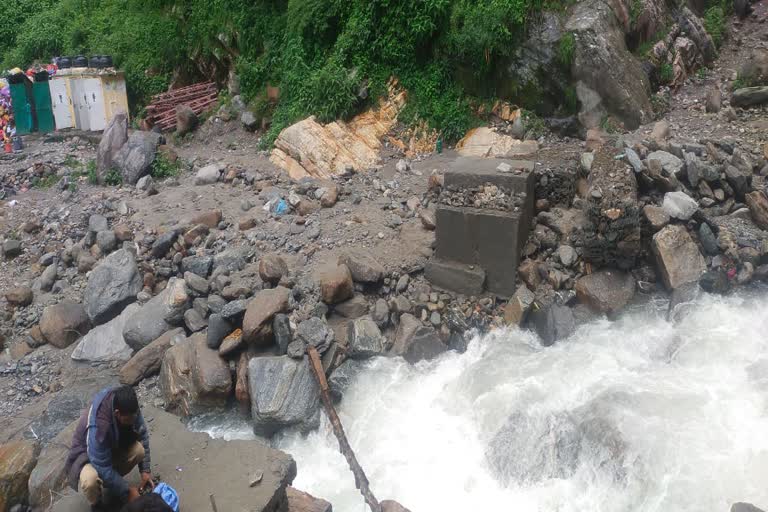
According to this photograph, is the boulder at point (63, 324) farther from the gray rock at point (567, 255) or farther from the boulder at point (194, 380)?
the gray rock at point (567, 255)

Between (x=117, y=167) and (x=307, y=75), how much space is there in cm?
369

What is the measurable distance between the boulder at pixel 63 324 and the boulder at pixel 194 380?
1832 millimetres

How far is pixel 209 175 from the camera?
33.2 ft

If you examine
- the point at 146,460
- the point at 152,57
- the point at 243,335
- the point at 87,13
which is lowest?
the point at 87,13

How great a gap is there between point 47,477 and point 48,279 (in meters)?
4.08

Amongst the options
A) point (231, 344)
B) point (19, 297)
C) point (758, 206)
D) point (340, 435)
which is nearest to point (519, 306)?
point (340, 435)

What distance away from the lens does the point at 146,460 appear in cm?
426

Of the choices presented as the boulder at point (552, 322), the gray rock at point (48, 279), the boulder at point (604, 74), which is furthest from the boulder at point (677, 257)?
the gray rock at point (48, 279)

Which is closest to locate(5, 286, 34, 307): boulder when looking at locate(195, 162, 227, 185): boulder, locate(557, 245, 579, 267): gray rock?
locate(195, 162, 227, 185): boulder

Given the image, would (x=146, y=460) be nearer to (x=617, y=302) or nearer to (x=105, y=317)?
(x=105, y=317)

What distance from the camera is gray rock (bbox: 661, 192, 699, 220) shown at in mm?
6879

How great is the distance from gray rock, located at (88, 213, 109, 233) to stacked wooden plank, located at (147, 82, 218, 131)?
14.4 ft

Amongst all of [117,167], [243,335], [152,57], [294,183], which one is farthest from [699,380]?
[152,57]

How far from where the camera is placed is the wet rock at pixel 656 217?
682 cm
